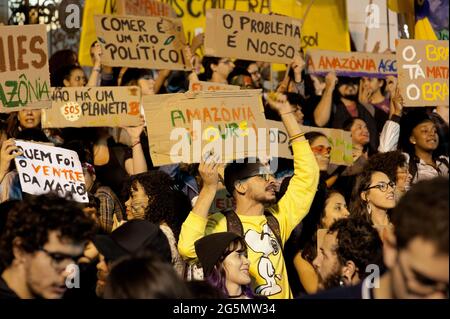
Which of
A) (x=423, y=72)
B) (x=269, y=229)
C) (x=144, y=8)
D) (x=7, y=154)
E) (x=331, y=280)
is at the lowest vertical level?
(x=331, y=280)

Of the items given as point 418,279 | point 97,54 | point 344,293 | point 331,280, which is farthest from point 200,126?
point 418,279

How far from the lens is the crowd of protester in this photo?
3.99m

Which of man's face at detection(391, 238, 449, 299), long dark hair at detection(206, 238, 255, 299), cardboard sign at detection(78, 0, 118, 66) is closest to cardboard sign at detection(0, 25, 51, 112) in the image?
cardboard sign at detection(78, 0, 118, 66)

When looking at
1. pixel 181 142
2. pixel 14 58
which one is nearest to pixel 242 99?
pixel 181 142

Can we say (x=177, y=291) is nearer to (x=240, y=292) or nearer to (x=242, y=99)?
(x=240, y=292)

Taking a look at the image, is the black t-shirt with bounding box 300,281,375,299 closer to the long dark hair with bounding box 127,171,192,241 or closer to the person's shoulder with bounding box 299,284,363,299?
the person's shoulder with bounding box 299,284,363,299

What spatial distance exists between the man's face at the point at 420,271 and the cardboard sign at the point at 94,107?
17.6 ft

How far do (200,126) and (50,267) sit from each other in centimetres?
349

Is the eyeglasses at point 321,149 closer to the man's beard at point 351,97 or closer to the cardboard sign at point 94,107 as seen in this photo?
the cardboard sign at point 94,107

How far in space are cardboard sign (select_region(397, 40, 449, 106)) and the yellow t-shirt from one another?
2.01 metres

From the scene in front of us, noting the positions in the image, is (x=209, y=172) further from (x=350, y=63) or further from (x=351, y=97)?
(x=351, y=97)

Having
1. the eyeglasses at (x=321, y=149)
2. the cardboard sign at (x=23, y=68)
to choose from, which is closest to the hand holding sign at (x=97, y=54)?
the cardboard sign at (x=23, y=68)

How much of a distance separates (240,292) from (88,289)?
876mm

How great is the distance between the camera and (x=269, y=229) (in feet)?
23.3
